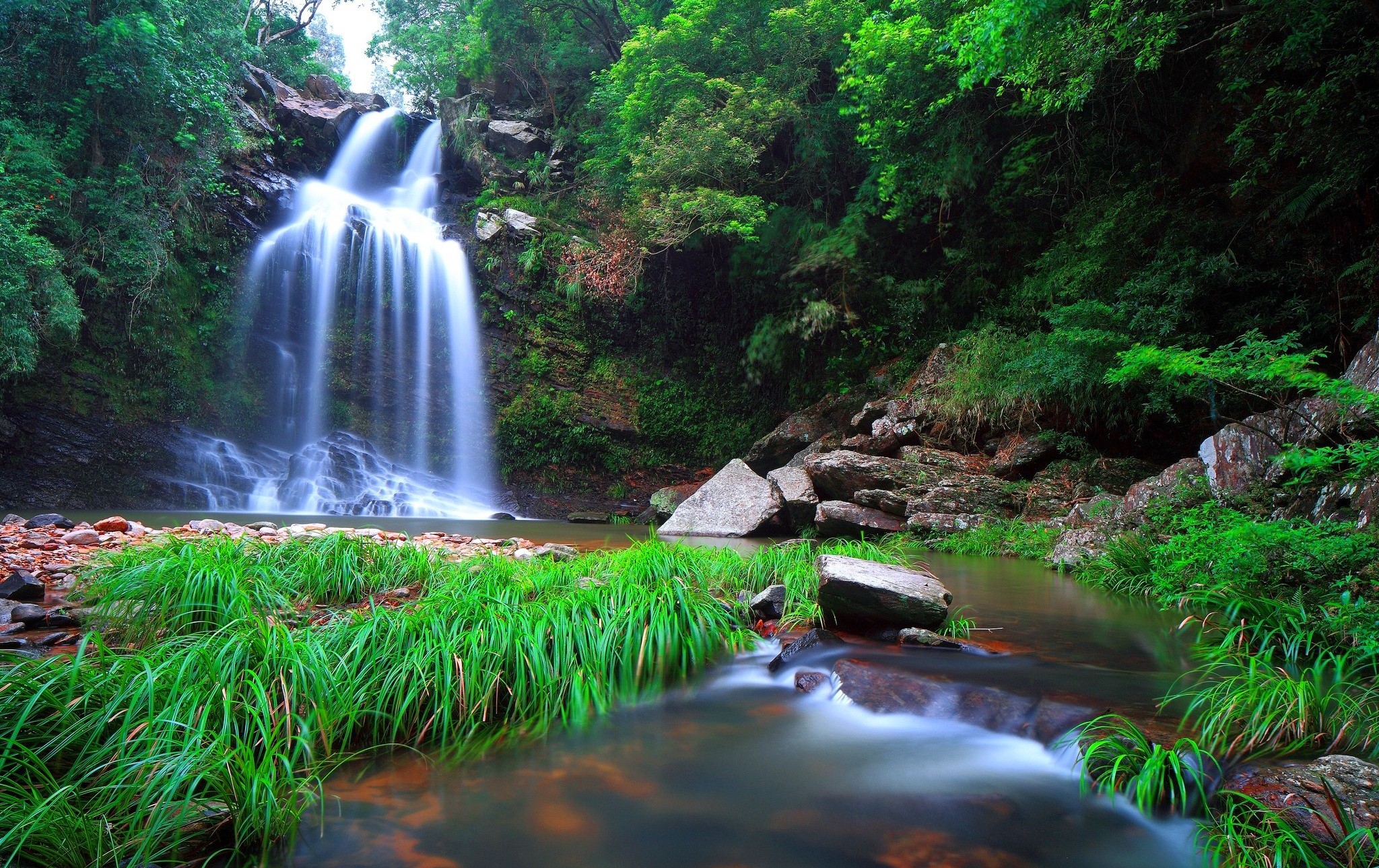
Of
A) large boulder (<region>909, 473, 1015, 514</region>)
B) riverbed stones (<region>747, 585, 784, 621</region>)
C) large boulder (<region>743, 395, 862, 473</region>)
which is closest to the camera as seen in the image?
riverbed stones (<region>747, 585, 784, 621</region>)

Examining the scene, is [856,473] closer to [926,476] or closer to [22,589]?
[926,476]

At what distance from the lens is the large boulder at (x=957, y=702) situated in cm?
268

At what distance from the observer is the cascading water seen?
1325 cm

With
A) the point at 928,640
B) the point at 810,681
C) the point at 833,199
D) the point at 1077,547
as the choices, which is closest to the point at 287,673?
the point at 810,681

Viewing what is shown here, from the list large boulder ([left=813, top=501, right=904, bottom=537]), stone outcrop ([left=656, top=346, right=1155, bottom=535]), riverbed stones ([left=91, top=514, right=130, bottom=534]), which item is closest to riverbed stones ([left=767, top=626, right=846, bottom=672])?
stone outcrop ([left=656, top=346, right=1155, bottom=535])

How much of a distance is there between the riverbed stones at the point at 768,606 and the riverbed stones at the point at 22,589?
414cm

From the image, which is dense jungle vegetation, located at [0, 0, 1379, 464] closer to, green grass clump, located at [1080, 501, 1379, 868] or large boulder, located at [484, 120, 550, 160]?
large boulder, located at [484, 120, 550, 160]

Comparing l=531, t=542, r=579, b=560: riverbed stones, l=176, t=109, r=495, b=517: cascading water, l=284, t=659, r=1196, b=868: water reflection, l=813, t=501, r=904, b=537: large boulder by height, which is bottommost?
l=284, t=659, r=1196, b=868: water reflection

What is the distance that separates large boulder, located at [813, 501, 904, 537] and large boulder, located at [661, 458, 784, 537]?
2.67ft

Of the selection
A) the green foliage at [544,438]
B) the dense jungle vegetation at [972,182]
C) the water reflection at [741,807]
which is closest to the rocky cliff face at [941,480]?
the dense jungle vegetation at [972,182]

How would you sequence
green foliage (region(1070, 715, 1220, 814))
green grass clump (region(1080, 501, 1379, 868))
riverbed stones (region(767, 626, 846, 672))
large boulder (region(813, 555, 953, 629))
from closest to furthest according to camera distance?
green grass clump (region(1080, 501, 1379, 868))
green foliage (region(1070, 715, 1220, 814))
riverbed stones (region(767, 626, 846, 672))
large boulder (region(813, 555, 953, 629))

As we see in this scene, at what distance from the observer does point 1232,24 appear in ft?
24.0

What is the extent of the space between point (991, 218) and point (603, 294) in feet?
25.0

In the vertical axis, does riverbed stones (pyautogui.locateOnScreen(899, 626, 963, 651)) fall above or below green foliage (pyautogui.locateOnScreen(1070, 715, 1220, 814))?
above
